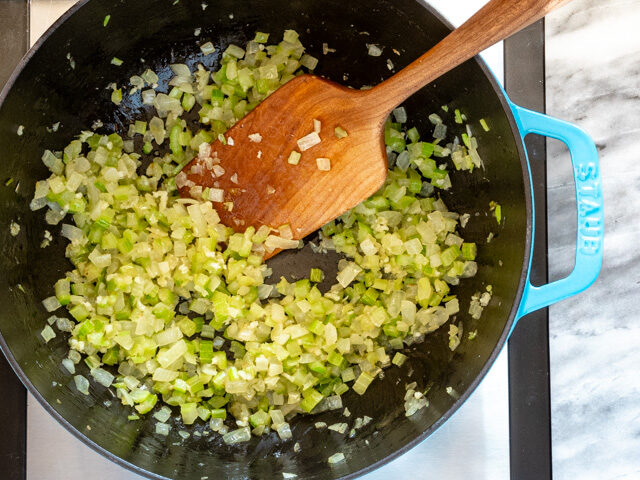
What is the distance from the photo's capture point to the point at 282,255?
1.44m

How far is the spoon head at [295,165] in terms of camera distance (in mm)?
1260

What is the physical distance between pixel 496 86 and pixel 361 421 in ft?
2.39

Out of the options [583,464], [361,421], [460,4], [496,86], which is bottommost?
[583,464]

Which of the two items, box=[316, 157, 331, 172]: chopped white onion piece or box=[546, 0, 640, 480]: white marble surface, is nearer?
box=[316, 157, 331, 172]: chopped white onion piece

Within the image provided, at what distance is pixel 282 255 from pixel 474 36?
648mm

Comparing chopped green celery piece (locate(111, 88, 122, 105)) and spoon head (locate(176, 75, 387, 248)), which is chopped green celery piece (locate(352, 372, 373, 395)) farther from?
chopped green celery piece (locate(111, 88, 122, 105))

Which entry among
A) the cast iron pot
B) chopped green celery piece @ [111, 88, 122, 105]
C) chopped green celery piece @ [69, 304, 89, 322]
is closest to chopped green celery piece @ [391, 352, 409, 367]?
the cast iron pot

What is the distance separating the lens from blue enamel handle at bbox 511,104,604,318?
1154 millimetres

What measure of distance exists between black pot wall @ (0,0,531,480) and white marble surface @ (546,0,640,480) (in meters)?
0.32

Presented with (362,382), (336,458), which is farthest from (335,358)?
(336,458)

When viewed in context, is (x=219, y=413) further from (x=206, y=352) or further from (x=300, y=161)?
(x=300, y=161)

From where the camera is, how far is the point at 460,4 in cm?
140

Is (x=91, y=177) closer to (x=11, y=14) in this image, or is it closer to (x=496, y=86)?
(x=11, y=14)

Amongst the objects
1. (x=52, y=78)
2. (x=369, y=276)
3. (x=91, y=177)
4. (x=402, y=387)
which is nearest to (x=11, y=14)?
(x=52, y=78)
